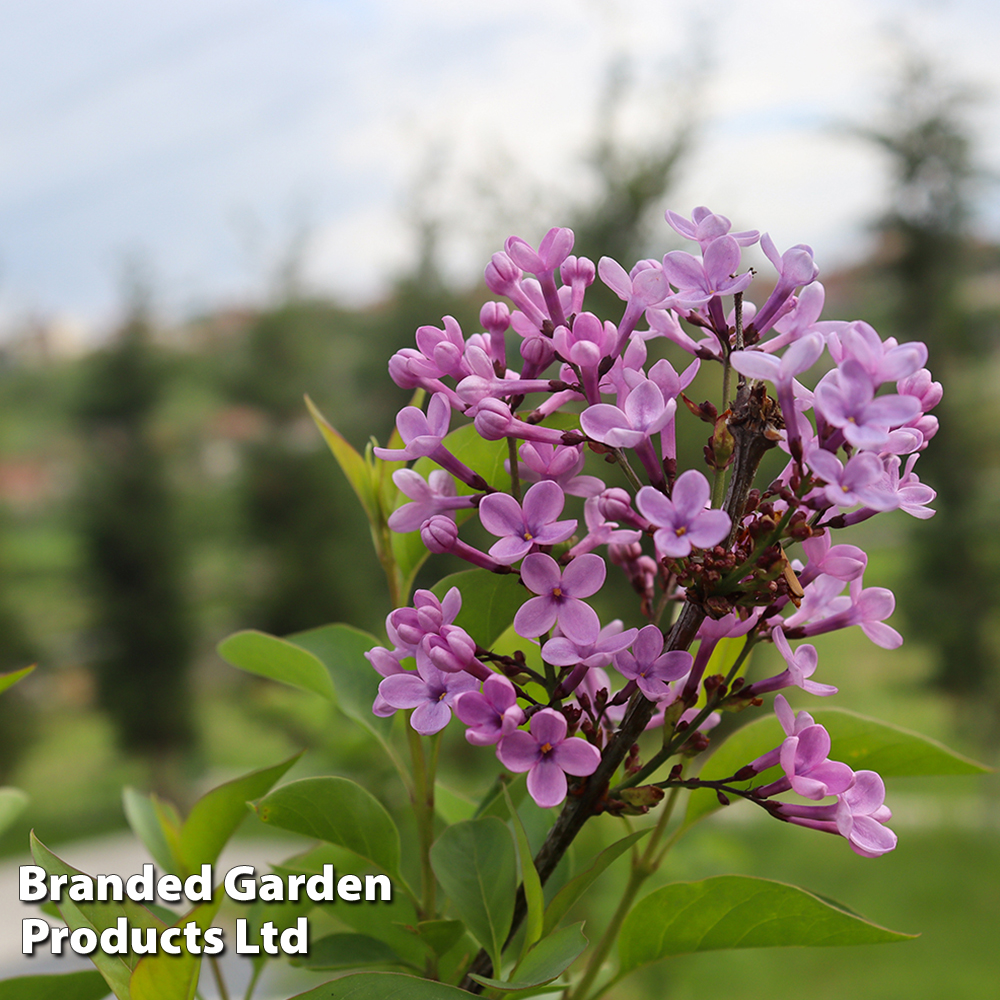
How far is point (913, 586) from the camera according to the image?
571 centimetres

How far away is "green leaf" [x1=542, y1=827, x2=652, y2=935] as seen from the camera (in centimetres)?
39

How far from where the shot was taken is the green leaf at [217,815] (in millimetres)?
604

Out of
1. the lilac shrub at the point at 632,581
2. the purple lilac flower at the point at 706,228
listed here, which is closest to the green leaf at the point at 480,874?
the lilac shrub at the point at 632,581

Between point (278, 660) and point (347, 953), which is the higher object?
point (278, 660)

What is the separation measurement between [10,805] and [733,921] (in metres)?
0.57

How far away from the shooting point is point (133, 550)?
6.47m

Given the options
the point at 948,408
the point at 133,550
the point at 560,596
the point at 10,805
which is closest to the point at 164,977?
the point at 560,596

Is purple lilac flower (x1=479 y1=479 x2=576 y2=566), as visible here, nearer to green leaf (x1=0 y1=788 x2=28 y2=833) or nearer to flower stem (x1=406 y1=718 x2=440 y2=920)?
flower stem (x1=406 y1=718 x2=440 y2=920)

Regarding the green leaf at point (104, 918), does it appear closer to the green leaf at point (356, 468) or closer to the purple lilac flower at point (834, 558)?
the green leaf at point (356, 468)

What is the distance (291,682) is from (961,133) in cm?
594

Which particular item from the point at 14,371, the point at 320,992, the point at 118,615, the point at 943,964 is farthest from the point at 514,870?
the point at 14,371

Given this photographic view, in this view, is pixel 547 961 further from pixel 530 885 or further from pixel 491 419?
pixel 491 419

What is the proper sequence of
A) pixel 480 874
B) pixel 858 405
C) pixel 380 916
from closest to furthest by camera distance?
pixel 858 405, pixel 480 874, pixel 380 916

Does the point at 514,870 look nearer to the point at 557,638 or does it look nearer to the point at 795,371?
the point at 557,638
